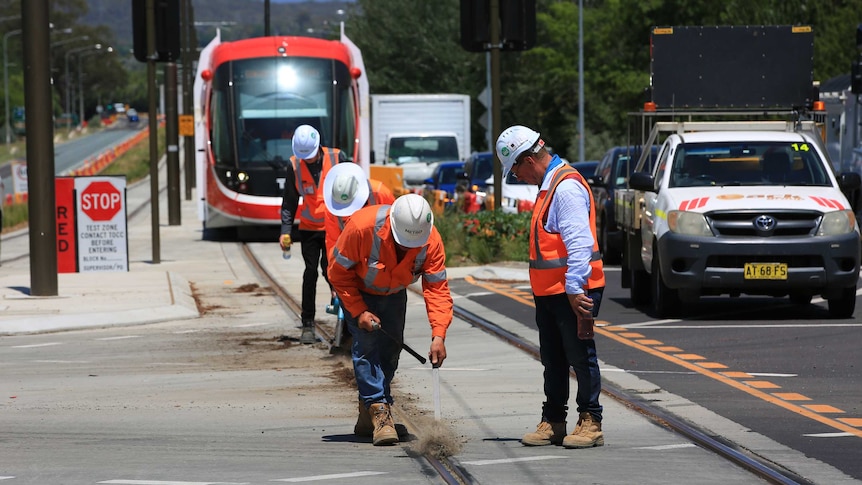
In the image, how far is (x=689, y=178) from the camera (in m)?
16.2

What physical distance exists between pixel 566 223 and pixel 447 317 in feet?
2.80

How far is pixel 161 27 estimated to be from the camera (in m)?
23.6

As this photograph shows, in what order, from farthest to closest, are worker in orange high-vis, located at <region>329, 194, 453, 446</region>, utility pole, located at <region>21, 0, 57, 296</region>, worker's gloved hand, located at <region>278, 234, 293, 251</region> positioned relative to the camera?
utility pole, located at <region>21, 0, 57, 296</region>, worker's gloved hand, located at <region>278, 234, 293, 251</region>, worker in orange high-vis, located at <region>329, 194, 453, 446</region>

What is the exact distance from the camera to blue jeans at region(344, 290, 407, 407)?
905 cm

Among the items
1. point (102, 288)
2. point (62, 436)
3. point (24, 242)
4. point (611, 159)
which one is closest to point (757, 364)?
point (62, 436)

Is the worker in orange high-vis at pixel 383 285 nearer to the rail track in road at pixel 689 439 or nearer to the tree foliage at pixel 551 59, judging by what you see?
the rail track in road at pixel 689 439

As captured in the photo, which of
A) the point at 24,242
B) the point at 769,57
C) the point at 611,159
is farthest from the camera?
the point at 24,242

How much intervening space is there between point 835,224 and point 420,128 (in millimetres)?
31149

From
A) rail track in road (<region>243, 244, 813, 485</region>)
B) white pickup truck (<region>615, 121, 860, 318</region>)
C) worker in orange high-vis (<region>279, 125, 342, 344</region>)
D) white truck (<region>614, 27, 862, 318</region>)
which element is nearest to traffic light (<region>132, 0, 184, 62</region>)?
white truck (<region>614, 27, 862, 318</region>)

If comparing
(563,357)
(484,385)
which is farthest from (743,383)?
(563,357)

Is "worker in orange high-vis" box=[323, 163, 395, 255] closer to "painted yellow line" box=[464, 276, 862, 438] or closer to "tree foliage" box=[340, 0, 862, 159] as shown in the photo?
"painted yellow line" box=[464, 276, 862, 438]

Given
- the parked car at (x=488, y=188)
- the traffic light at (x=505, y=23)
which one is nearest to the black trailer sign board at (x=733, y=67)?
the traffic light at (x=505, y=23)

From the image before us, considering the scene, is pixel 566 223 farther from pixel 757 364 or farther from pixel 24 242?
pixel 24 242

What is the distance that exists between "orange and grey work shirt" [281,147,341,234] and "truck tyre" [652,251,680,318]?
3.71m
